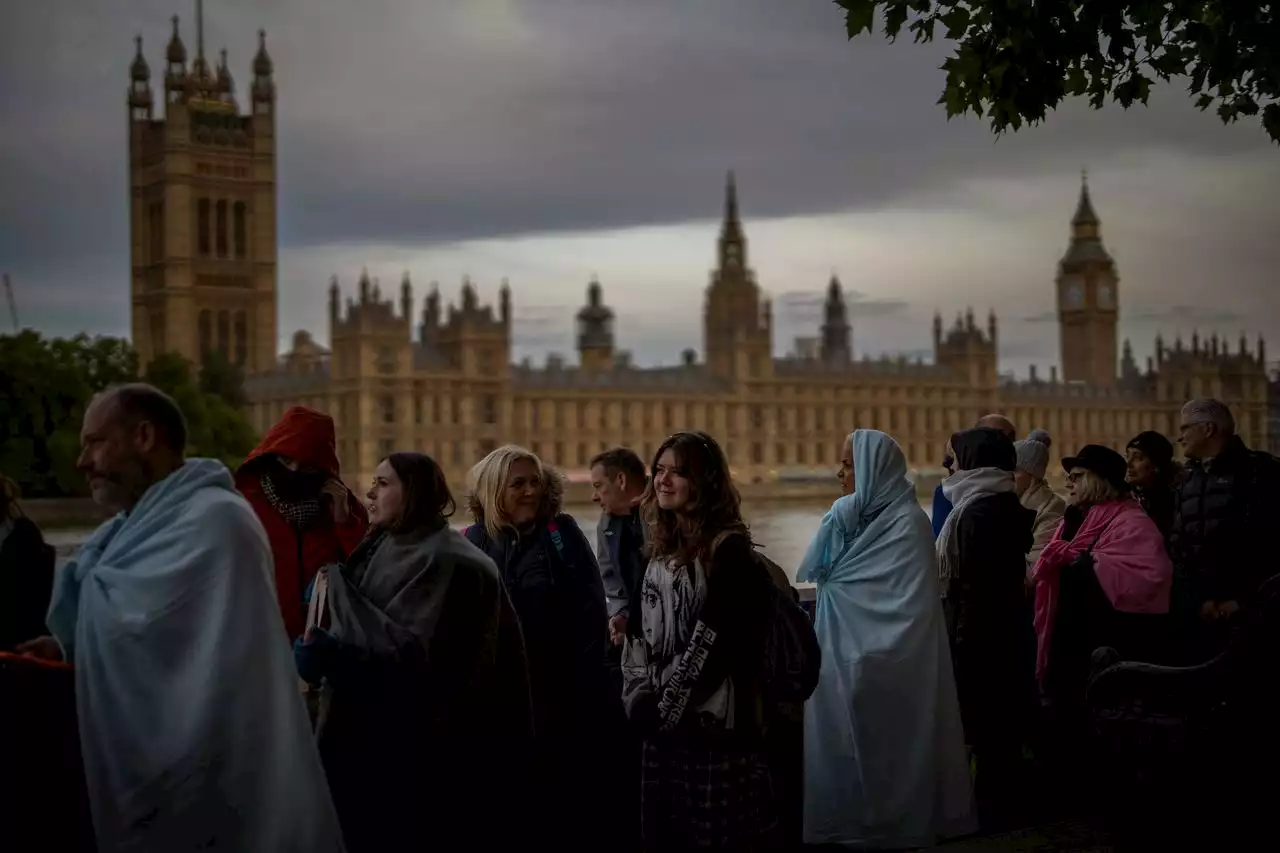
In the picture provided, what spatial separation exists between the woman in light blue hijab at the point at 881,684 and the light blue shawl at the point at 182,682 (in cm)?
172

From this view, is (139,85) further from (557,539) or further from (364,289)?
(557,539)

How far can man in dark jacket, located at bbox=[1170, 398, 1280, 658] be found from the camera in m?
4.82

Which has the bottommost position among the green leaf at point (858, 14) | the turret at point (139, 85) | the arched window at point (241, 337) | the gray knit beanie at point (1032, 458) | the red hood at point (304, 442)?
the gray knit beanie at point (1032, 458)

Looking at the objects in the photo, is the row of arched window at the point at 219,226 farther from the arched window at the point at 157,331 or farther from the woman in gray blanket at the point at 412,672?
the woman in gray blanket at the point at 412,672

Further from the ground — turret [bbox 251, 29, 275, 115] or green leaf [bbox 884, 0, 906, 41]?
turret [bbox 251, 29, 275, 115]

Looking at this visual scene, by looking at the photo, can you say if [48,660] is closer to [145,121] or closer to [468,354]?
[468,354]

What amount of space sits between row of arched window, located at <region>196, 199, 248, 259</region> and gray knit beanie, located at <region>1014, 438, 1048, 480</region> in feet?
205

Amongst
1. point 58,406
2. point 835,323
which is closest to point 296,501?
point 58,406

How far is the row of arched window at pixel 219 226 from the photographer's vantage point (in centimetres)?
6494

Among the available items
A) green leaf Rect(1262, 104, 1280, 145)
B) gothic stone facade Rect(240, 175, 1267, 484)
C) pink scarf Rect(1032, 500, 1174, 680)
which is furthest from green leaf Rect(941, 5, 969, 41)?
gothic stone facade Rect(240, 175, 1267, 484)

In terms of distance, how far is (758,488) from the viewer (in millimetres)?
55750

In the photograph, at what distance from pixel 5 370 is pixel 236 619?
29.0 m

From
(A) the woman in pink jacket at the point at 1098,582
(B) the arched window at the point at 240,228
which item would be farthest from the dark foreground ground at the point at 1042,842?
(B) the arched window at the point at 240,228

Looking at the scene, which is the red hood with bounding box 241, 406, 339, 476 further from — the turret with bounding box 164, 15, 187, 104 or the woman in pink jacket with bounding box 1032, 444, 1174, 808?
the turret with bounding box 164, 15, 187, 104
